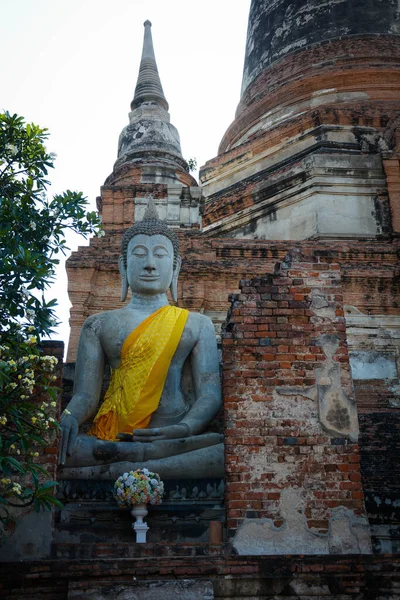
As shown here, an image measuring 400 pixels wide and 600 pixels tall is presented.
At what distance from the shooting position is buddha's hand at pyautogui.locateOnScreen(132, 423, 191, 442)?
6594 millimetres

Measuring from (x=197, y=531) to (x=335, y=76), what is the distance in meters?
11.7

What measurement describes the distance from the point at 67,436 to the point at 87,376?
0.90 m

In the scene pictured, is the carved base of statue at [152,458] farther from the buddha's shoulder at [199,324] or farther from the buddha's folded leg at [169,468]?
the buddha's shoulder at [199,324]

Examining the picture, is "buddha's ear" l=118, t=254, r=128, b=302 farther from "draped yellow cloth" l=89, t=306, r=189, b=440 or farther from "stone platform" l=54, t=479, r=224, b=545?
"stone platform" l=54, t=479, r=224, b=545

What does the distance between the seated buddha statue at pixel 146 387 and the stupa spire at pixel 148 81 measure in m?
10.8

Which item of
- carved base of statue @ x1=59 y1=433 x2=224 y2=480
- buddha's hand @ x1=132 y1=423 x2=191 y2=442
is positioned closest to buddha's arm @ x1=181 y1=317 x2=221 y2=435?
buddha's hand @ x1=132 y1=423 x2=191 y2=442

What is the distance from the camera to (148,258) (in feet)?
25.8

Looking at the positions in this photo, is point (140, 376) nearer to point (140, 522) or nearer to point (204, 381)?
point (204, 381)

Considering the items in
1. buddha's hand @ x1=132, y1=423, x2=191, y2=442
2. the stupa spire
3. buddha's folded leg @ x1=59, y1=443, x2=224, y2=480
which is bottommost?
buddha's folded leg @ x1=59, y1=443, x2=224, y2=480

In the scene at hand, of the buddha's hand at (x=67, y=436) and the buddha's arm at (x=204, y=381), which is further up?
the buddha's arm at (x=204, y=381)

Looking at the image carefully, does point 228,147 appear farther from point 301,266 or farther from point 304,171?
point 301,266

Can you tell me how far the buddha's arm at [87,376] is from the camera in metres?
6.99

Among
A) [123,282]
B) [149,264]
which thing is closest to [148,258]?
[149,264]

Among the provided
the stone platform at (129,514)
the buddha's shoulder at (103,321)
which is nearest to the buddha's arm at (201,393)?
the stone platform at (129,514)
